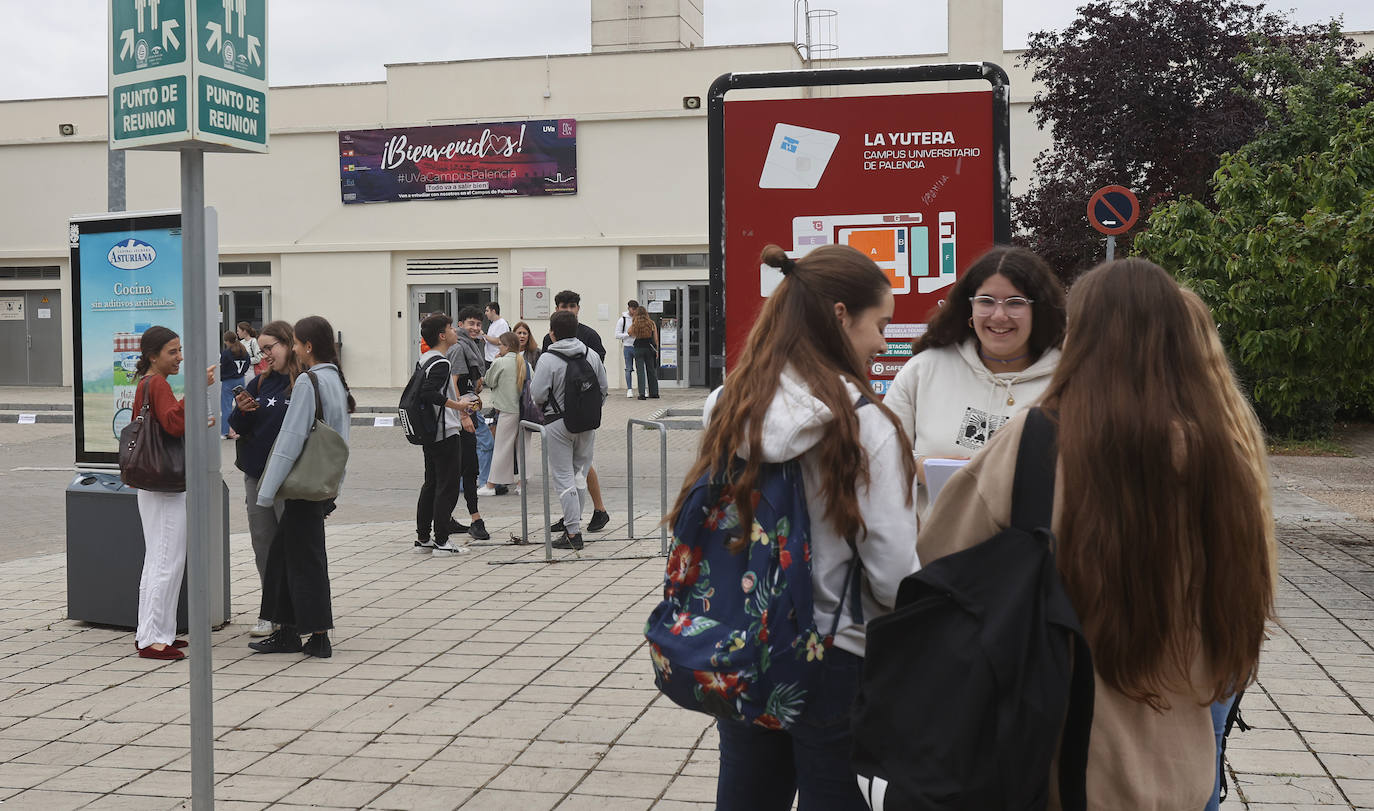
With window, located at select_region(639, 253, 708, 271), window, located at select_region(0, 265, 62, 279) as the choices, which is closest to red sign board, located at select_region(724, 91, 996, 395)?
window, located at select_region(639, 253, 708, 271)

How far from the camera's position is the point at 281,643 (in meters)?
6.88

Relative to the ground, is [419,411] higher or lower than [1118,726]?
higher

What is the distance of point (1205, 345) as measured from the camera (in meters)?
2.31

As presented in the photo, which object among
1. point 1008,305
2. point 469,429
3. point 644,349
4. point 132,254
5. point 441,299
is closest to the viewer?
point 1008,305

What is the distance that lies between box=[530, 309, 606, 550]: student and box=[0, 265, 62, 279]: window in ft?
86.7

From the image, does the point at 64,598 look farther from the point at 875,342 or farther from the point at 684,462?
the point at 684,462

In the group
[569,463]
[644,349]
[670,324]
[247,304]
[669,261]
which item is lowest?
[569,463]

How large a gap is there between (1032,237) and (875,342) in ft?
70.6

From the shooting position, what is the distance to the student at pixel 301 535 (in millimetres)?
6637

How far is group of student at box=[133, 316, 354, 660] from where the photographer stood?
6691mm

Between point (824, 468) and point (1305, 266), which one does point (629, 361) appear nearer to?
point (1305, 266)

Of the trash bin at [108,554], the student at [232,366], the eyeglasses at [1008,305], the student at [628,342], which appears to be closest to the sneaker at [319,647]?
the trash bin at [108,554]

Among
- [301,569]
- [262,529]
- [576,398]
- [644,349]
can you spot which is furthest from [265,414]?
[644,349]

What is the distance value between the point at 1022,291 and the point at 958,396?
362 mm
